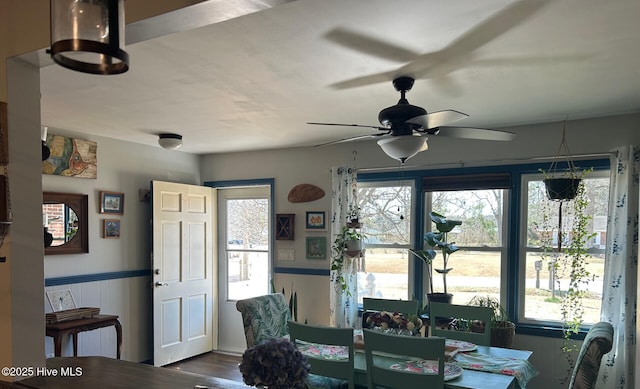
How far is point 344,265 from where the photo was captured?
446 centimetres

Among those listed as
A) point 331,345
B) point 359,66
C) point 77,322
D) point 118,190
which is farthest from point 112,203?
point 359,66

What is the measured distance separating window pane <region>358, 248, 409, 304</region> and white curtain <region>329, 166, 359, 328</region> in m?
0.15

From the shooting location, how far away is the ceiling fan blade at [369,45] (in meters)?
1.97

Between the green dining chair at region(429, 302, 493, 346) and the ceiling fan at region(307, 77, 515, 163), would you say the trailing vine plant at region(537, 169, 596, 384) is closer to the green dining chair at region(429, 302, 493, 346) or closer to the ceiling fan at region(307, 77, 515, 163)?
the green dining chair at region(429, 302, 493, 346)

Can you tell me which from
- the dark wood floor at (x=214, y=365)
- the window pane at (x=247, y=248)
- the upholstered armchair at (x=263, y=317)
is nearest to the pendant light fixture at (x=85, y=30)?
the upholstered armchair at (x=263, y=317)

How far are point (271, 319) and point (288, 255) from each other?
5.43 feet

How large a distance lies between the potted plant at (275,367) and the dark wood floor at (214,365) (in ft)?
10.8

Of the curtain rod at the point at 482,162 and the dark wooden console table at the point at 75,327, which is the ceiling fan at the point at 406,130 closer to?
the curtain rod at the point at 482,162

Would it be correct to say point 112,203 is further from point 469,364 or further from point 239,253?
point 469,364

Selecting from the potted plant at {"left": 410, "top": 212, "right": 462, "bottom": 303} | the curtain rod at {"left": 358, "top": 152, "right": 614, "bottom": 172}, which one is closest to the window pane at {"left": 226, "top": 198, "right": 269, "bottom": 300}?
the curtain rod at {"left": 358, "top": 152, "right": 614, "bottom": 172}

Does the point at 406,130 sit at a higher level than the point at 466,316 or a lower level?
higher

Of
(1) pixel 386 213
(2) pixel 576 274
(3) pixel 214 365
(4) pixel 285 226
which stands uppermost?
(1) pixel 386 213

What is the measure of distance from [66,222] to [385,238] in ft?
9.88

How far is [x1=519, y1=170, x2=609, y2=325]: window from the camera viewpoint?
3615 mm
